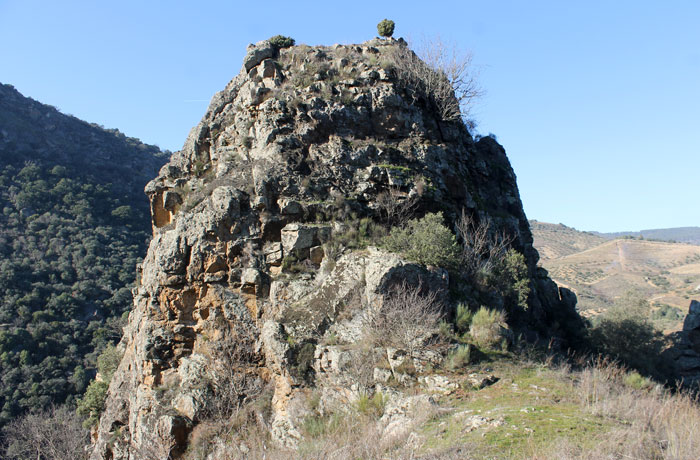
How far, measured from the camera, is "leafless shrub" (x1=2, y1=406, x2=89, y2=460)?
24000 millimetres

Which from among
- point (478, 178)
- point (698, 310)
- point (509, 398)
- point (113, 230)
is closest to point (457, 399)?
point (509, 398)

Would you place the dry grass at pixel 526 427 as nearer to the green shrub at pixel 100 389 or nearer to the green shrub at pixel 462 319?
the green shrub at pixel 462 319

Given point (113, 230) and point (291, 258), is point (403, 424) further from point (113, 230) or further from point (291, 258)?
point (113, 230)

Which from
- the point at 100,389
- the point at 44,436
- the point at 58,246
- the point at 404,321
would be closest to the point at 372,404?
the point at 404,321

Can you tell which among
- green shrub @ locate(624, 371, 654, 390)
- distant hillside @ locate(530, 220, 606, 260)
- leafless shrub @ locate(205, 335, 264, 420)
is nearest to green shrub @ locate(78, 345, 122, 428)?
leafless shrub @ locate(205, 335, 264, 420)

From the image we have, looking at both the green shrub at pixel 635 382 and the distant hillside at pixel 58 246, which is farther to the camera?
the distant hillside at pixel 58 246

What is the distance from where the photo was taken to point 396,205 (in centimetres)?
1338

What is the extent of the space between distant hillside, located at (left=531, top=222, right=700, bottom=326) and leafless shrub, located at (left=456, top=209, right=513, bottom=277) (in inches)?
1483

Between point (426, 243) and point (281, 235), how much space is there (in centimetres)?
414

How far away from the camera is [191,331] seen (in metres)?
12.2

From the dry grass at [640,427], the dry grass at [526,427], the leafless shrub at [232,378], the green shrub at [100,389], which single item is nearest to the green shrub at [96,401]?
the green shrub at [100,389]

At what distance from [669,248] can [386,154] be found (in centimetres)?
9075

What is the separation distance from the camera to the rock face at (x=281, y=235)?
34.6 feet

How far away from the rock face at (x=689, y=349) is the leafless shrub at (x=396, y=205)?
16.0 m
